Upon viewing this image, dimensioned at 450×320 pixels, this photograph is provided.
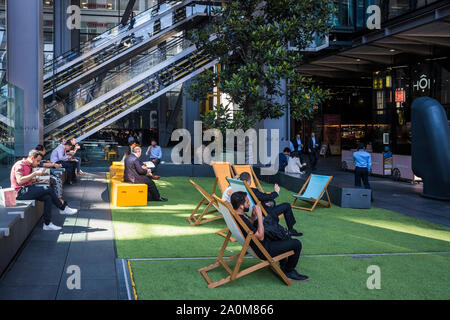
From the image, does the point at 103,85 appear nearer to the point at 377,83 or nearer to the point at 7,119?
the point at 7,119

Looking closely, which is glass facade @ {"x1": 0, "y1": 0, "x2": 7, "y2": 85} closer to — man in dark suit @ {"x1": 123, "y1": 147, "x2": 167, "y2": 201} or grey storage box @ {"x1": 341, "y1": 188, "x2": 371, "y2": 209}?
man in dark suit @ {"x1": 123, "y1": 147, "x2": 167, "y2": 201}

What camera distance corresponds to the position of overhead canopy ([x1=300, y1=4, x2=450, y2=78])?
17234mm

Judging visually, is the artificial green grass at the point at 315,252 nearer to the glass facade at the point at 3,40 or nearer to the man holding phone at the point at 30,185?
the man holding phone at the point at 30,185

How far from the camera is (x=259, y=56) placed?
14594 millimetres

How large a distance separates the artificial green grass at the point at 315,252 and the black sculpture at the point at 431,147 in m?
3.24

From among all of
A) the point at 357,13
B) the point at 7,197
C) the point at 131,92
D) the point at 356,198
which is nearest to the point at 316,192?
the point at 356,198

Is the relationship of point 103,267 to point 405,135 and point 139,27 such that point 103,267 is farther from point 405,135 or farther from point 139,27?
point 405,135

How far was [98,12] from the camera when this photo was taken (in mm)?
37375

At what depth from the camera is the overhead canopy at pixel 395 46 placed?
17234 mm

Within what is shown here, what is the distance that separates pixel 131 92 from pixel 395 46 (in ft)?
39.0

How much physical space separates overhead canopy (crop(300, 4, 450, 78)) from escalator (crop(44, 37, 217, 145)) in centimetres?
707

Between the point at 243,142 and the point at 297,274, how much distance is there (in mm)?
12829

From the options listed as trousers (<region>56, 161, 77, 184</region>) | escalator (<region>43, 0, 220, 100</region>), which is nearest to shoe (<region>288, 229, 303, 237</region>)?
trousers (<region>56, 161, 77, 184</region>)
